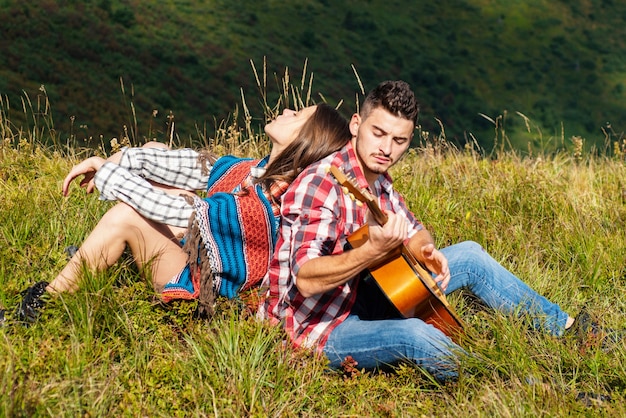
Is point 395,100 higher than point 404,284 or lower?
higher

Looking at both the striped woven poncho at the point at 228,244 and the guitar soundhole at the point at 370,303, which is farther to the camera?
the guitar soundhole at the point at 370,303

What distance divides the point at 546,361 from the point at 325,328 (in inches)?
35.4

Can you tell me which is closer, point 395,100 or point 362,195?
point 362,195

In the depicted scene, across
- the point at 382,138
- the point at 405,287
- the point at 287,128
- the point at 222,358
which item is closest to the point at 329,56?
the point at 287,128

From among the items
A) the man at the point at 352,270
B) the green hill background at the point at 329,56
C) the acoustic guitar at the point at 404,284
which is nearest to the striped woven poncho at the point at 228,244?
the man at the point at 352,270

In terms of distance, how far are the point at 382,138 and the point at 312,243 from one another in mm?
601

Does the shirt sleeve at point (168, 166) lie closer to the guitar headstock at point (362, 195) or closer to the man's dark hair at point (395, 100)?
the man's dark hair at point (395, 100)

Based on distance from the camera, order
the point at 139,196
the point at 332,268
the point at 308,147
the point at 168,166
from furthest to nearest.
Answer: the point at 168,166, the point at 308,147, the point at 139,196, the point at 332,268

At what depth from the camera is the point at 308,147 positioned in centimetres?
331

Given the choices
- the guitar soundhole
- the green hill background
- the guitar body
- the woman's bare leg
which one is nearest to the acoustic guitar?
the guitar body

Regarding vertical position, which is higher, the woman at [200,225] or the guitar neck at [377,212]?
the guitar neck at [377,212]

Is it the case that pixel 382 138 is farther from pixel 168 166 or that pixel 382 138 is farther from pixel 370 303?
pixel 168 166

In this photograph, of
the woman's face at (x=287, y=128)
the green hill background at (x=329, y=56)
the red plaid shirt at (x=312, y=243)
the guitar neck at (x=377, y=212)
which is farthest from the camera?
the green hill background at (x=329, y=56)

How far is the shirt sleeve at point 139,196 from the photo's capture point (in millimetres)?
3137
